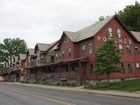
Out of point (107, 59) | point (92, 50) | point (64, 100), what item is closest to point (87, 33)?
point (92, 50)

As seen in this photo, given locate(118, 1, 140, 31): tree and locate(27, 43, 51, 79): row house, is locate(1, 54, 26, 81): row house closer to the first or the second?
locate(27, 43, 51, 79): row house

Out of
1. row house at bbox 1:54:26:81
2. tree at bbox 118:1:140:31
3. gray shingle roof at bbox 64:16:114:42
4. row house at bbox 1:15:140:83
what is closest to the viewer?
row house at bbox 1:15:140:83

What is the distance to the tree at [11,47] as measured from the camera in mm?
146000

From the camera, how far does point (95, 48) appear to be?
51781mm

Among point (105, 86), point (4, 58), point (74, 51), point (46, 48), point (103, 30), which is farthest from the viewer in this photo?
point (4, 58)

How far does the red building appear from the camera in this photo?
52.3 m

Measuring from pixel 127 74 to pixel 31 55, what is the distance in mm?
37543

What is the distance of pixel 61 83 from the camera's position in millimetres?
55469

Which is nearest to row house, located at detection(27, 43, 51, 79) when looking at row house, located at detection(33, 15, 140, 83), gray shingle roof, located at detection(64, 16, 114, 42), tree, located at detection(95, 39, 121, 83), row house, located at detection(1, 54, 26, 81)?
row house, located at detection(33, 15, 140, 83)

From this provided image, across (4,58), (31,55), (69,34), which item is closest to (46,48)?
(31,55)

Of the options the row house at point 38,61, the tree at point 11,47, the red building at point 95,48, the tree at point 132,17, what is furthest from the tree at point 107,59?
the tree at point 11,47

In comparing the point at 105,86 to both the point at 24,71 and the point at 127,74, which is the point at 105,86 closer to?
the point at 127,74

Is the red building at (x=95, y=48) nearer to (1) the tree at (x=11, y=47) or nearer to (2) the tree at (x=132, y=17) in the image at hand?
(2) the tree at (x=132, y=17)

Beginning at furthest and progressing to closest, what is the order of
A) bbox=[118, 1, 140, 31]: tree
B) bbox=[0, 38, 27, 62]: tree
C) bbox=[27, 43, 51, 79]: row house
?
1. bbox=[0, 38, 27, 62]: tree
2. bbox=[118, 1, 140, 31]: tree
3. bbox=[27, 43, 51, 79]: row house
